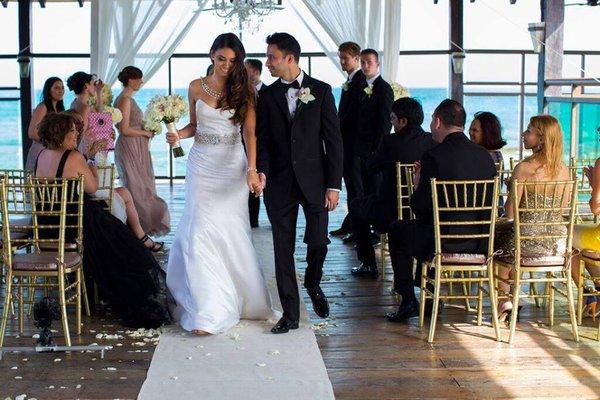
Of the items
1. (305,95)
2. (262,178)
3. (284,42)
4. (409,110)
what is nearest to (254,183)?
(262,178)

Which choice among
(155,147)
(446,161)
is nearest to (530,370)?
(446,161)

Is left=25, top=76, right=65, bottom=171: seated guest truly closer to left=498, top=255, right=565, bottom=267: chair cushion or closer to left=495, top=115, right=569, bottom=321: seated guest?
left=495, top=115, right=569, bottom=321: seated guest

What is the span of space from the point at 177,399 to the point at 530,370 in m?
1.74

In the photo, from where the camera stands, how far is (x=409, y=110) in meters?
6.02

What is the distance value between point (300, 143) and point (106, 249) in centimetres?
146

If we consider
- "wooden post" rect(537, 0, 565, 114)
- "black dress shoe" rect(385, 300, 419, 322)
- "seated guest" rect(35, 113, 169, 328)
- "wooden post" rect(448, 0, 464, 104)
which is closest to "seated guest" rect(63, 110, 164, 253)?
"seated guest" rect(35, 113, 169, 328)

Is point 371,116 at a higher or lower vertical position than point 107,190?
higher

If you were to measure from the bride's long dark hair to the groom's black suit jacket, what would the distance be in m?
0.09

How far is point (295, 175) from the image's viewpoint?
5098mm

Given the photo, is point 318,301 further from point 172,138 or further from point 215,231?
point 172,138

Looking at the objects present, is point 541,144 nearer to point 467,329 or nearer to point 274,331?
point 467,329

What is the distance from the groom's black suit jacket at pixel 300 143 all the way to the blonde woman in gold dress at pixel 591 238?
1384 millimetres

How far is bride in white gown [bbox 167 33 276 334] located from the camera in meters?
5.17

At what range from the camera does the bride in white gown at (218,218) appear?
5.17 metres
